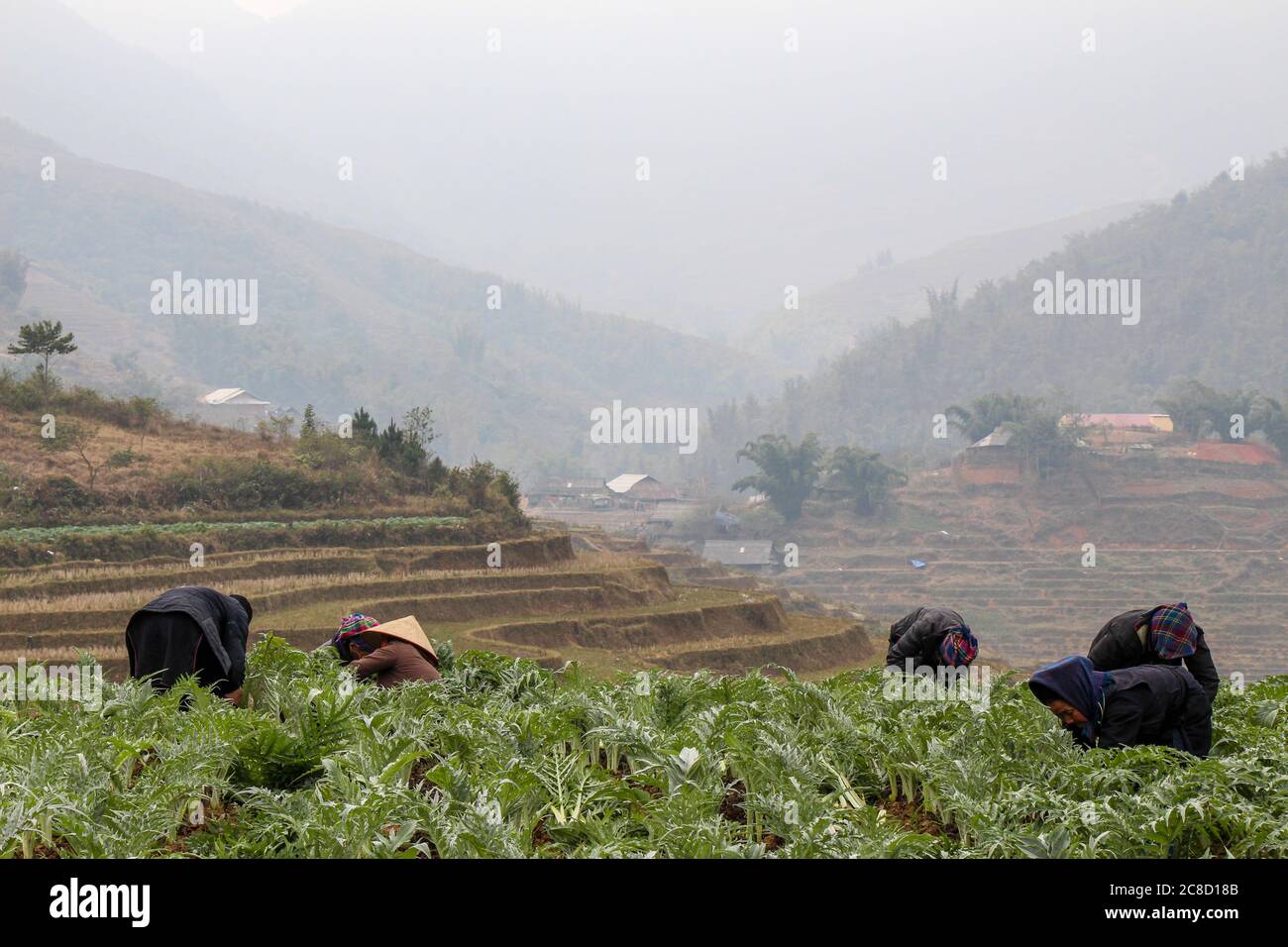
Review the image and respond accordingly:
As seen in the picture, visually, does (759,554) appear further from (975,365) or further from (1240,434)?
(975,365)

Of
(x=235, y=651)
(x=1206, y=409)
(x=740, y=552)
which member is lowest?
(x=740, y=552)

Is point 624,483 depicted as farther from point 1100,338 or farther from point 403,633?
point 403,633

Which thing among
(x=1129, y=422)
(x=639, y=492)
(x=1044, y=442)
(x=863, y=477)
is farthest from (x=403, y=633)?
(x=1129, y=422)

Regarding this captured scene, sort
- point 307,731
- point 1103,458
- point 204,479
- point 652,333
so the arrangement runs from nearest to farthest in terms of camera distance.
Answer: point 307,731
point 204,479
point 1103,458
point 652,333

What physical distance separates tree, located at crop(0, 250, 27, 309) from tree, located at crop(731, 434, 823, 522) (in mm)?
68752

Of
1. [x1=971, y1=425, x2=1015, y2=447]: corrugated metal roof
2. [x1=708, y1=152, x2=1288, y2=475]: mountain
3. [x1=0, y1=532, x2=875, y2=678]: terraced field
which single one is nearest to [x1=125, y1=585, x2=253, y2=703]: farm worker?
[x1=0, y1=532, x2=875, y2=678]: terraced field

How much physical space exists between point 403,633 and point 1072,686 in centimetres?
402

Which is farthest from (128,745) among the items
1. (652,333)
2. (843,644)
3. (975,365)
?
(652,333)

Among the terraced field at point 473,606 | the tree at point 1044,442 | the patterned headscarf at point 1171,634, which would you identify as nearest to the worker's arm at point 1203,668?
the patterned headscarf at point 1171,634

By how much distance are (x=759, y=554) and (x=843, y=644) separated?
52.7 metres

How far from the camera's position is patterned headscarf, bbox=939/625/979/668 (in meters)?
7.90

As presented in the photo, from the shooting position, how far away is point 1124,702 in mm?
5848

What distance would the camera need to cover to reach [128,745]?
4.75 meters

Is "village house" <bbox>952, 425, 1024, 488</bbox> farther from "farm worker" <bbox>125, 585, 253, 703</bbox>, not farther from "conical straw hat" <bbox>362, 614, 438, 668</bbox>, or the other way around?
"farm worker" <bbox>125, 585, 253, 703</bbox>
